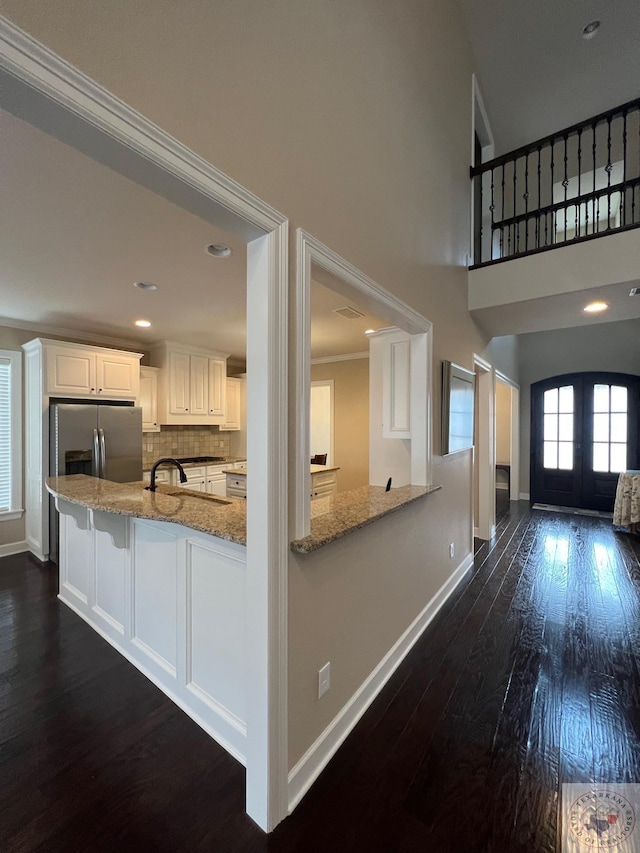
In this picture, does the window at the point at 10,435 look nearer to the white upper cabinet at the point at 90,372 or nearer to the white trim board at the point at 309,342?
the white upper cabinet at the point at 90,372

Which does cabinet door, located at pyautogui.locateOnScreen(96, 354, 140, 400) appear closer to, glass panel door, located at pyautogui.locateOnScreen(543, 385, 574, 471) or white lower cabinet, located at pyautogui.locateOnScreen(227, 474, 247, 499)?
white lower cabinet, located at pyautogui.locateOnScreen(227, 474, 247, 499)

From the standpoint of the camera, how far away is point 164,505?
1.90 m

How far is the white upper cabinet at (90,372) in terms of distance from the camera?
3723 mm

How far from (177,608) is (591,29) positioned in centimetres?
587

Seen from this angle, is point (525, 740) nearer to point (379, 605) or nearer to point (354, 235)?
point (379, 605)

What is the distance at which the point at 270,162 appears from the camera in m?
1.22

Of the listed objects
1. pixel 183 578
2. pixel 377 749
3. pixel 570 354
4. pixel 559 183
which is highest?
pixel 559 183

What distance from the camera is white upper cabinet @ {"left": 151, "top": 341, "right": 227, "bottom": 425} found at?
15.6 ft

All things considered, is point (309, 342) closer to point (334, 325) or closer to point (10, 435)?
point (334, 325)

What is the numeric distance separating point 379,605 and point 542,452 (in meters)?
5.82

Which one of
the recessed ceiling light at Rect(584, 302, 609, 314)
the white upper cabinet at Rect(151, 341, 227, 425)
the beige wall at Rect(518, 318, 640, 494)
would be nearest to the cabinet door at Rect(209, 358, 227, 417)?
the white upper cabinet at Rect(151, 341, 227, 425)

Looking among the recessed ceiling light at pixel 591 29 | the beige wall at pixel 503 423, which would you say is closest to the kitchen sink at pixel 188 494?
the recessed ceiling light at pixel 591 29

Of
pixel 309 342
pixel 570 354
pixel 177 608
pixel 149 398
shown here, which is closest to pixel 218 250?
pixel 309 342

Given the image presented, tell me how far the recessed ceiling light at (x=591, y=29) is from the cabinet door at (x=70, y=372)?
5888mm
